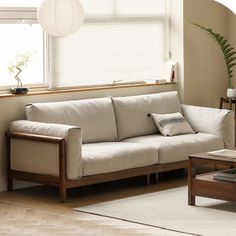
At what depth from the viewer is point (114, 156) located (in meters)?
5.30

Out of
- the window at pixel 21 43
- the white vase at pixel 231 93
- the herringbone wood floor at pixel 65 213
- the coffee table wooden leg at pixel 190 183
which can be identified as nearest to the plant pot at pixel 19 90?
the window at pixel 21 43

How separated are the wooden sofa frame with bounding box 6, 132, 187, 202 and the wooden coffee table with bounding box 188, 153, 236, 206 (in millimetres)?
819

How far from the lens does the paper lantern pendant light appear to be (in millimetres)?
5664

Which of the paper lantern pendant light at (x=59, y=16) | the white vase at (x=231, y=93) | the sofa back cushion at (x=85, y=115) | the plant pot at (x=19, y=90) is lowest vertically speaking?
the sofa back cushion at (x=85, y=115)

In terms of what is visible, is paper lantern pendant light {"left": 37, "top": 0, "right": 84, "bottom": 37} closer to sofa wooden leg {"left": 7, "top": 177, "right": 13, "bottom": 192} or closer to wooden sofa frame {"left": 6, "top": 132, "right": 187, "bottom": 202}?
wooden sofa frame {"left": 6, "top": 132, "right": 187, "bottom": 202}

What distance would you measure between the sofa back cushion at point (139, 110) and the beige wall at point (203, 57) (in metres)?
0.57

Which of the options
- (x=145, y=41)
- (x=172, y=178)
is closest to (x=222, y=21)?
(x=145, y=41)

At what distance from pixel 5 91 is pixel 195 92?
2.51 meters

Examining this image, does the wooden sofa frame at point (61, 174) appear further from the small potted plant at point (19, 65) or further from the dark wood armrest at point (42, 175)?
the small potted plant at point (19, 65)

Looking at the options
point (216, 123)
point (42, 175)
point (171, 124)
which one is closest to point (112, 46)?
point (171, 124)

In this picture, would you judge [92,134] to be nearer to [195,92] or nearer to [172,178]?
[172,178]

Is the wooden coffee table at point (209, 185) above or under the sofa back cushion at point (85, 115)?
under

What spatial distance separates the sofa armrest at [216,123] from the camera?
20.8 ft

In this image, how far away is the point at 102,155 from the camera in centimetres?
522
